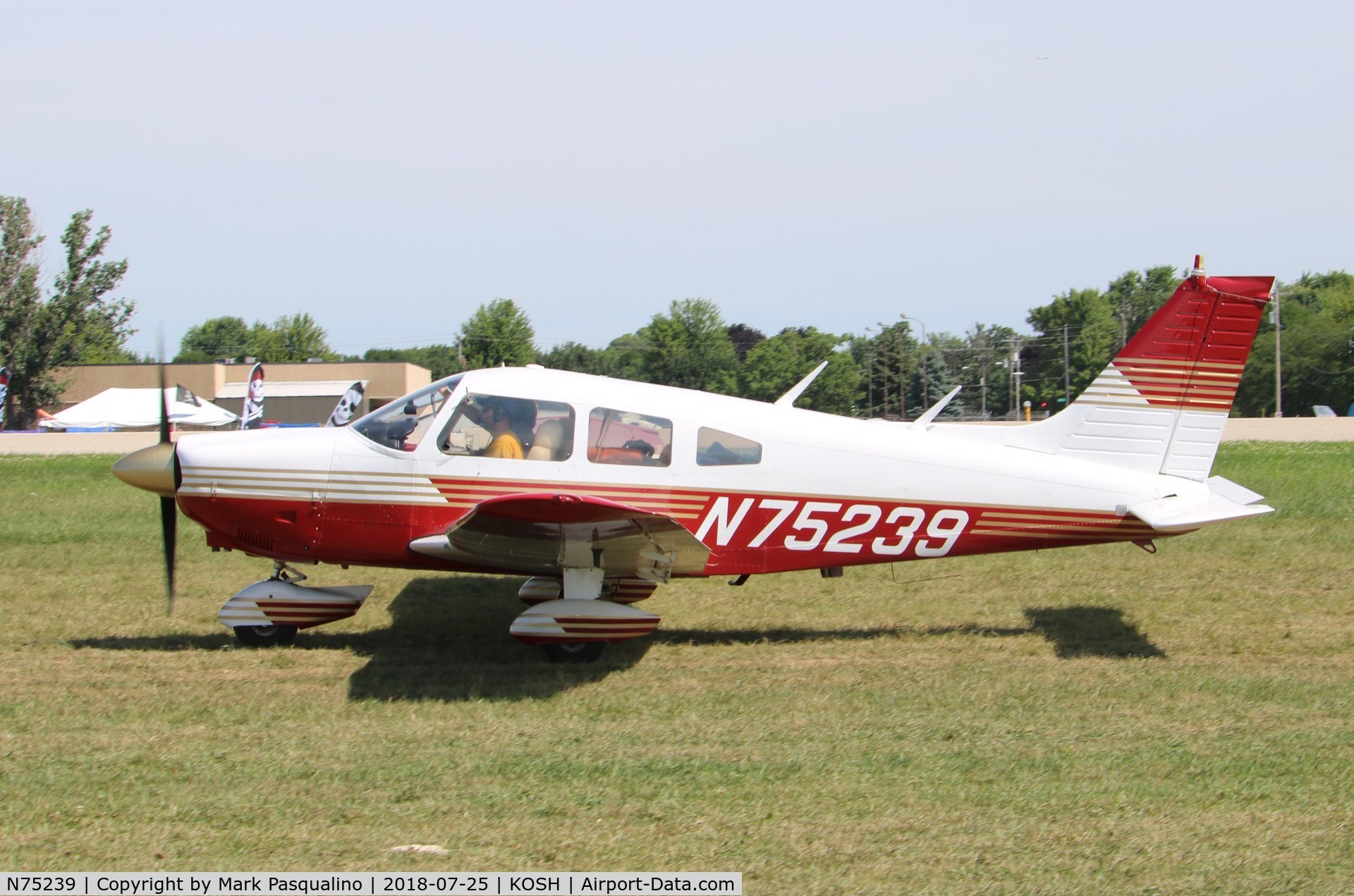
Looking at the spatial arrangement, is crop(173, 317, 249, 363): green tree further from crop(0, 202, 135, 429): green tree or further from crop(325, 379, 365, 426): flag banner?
crop(325, 379, 365, 426): flag banner

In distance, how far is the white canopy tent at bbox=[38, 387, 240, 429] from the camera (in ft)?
134

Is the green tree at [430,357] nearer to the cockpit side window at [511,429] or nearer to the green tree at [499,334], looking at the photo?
the green tree at [499,334]

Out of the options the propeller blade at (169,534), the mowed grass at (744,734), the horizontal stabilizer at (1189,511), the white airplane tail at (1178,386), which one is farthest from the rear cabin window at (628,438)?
the horizontal stabilizer at (1189,511)

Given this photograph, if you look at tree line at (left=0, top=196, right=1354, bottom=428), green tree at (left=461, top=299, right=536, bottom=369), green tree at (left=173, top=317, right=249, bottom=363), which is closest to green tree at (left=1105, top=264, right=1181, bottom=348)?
tree line at (left=0, top=196, right=1354, bottom=428)

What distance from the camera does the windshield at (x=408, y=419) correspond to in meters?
7.55

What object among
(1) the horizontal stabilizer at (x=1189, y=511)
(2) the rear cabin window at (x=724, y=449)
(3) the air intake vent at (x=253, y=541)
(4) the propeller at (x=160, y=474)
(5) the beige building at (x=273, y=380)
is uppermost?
(5) the beige building at (x=273, y=380)

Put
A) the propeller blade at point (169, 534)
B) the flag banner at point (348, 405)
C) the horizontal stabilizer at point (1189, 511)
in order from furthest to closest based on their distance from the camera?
the flag banner at point (348, 405) < the propeller blade at point (169, 534) < the horizontal stabilizer at point (1189, 511)

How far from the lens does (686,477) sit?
750cm

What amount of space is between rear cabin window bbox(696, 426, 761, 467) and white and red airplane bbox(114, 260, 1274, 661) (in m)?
0.02

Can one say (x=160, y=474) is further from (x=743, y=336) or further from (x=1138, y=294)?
(x=1138, y=294)

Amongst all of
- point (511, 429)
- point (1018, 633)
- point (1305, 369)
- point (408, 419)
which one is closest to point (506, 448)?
point (511, 429)

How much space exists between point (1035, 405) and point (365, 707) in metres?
71.8

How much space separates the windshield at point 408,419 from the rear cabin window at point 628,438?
43.0 inches

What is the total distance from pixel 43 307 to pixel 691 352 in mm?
26887
